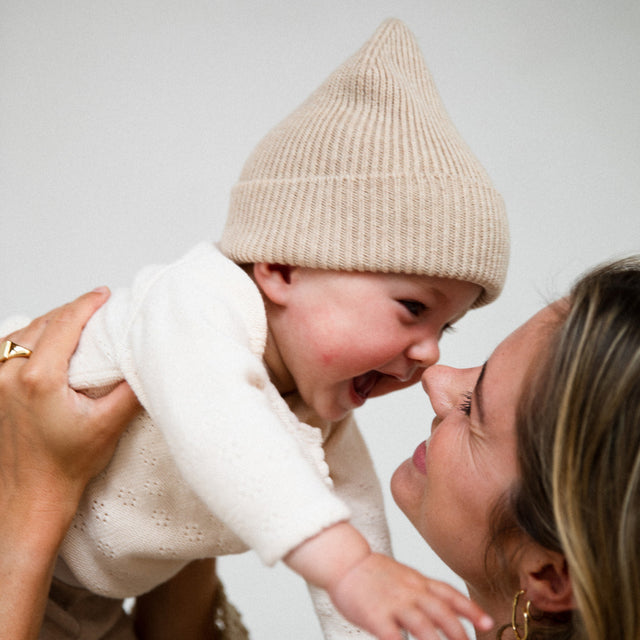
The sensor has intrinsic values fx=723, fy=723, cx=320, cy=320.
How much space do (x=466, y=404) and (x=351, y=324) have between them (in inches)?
7.1

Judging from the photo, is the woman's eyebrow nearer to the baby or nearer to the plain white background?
the baby

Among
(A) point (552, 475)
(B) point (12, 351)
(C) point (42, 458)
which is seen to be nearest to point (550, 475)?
(A) point (552, 475)

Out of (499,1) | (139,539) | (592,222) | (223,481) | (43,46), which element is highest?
(43,46)

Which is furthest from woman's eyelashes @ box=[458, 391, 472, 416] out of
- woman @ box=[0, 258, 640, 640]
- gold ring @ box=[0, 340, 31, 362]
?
gold ring @ box=[0, 340, 31, 362]

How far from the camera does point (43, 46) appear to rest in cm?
182

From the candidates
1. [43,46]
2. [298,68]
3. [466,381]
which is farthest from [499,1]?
[466,381]

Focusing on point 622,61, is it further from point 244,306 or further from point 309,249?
point 244,306

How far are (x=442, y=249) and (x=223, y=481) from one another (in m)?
0.44

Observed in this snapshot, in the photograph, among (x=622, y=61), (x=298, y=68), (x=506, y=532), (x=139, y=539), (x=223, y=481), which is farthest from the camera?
(x=298, y=68)

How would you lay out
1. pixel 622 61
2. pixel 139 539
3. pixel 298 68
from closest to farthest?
1. pixel 139 539
2. pixel 622 61
3. pixel 298 68

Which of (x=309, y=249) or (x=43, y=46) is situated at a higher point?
(x=43, y=46)

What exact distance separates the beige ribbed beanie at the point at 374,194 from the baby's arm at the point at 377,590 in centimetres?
42

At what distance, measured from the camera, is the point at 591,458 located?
0.69 metres

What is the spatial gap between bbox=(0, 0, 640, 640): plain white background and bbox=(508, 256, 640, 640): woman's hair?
1.14 meters
